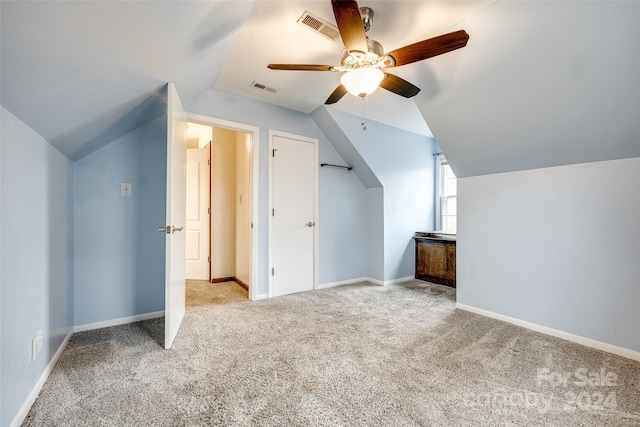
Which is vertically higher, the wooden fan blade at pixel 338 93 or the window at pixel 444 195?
the wooden fan blade at pixel 338 93

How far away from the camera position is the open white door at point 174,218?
203 cm


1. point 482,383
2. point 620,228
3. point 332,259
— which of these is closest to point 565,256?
point 620,228

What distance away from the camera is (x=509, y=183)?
2.70 m

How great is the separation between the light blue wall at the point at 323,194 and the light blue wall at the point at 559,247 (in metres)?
1.51

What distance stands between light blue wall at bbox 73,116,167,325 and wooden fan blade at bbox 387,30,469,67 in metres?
2.29

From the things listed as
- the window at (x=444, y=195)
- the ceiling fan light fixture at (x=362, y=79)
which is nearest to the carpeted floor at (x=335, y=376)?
the ceiling fan light fixture at (x=362, y=79)

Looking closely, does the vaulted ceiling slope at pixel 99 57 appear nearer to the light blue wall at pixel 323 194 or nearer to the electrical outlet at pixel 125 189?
the electrical outlet at pixel 125 189

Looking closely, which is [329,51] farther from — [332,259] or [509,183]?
[332,259]

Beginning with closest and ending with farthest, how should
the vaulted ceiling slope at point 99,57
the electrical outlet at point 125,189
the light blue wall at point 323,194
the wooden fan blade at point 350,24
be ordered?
the vaulted ceiling slope at point 99,57 → the wooden fan blade at point 350,24 → the electrical outlet at point 125,189 → the light blue wall at point 323,194

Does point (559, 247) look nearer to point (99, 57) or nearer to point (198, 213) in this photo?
point (99, 57)

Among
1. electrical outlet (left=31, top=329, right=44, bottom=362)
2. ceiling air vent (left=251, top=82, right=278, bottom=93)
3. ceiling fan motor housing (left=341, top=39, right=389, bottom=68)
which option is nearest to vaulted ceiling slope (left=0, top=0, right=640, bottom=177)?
ceiling air vent (left=251, top=82, right=278, bottom=93)

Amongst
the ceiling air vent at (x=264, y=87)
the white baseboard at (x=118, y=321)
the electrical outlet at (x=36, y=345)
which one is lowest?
the white baseboard at (x=118, y=321)

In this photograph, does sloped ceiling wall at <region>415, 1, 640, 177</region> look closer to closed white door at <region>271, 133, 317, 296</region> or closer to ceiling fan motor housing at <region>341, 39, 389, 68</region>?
ceiling fan motor housing at <region>341, 39, 389, 68</region>

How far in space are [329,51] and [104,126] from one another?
1.84 metres
